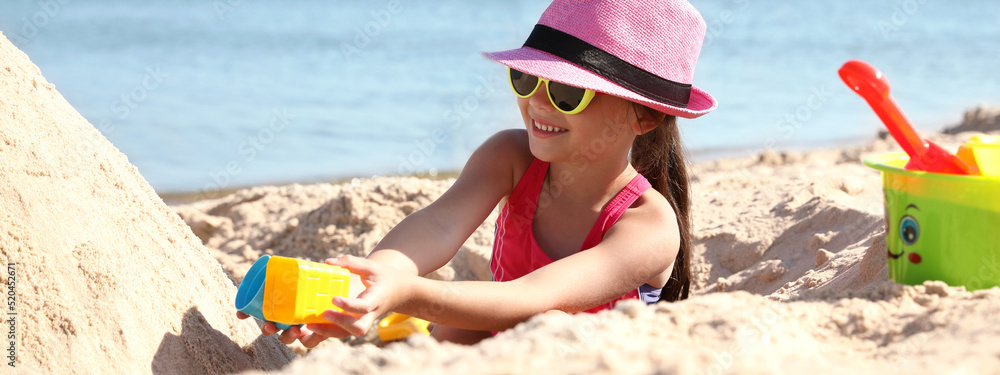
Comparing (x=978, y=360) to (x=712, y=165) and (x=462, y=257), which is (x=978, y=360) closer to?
(x=462, y=257)

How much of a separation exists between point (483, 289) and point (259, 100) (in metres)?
6.63

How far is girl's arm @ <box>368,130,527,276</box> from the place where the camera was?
7.11 feet

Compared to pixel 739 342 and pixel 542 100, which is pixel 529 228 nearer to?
pixel 542 100

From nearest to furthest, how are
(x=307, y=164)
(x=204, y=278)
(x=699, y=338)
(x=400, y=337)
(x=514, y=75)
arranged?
1. (x=699, y=338)
2. (x=204, y=278)
3. (x=514, y=75)
4. (x=400, y=337)
5. (x=307, y=164)

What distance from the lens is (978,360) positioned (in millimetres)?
1220

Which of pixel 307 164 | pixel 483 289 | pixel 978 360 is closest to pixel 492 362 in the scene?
pixel 483 289

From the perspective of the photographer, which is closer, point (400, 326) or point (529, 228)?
point (529, 228)

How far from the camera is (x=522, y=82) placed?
225 centimetres
